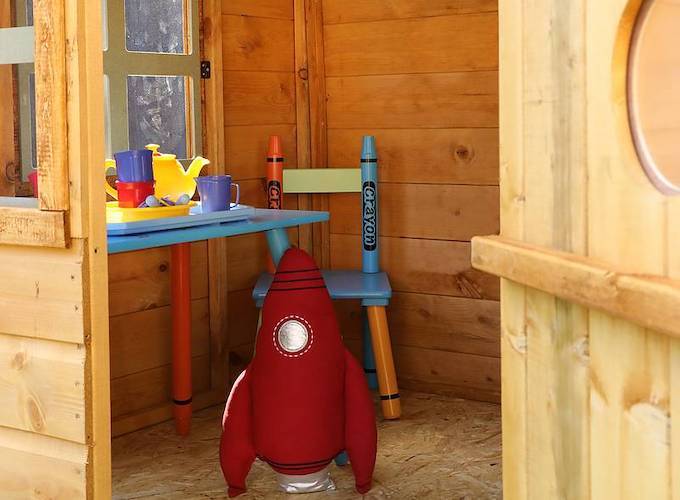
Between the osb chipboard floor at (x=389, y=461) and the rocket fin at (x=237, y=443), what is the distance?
64 millimetres

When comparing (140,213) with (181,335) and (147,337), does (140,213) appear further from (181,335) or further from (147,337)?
(147,337)

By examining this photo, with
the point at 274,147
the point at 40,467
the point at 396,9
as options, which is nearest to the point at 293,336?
the point at 40,467

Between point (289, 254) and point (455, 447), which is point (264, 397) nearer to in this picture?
point (289, 254)

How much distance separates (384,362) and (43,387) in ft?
4.47

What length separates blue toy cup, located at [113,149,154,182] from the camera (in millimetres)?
2361

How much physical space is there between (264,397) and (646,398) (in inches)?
55.5

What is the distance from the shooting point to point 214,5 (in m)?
3.18

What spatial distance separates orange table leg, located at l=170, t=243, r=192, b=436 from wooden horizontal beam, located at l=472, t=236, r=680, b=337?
1.57 m

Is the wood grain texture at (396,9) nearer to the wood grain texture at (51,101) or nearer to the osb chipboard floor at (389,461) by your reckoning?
the osb chipboard floor at (389,461)

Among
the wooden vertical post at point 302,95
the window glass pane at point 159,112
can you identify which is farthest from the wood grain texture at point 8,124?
the wooden vertical post at point 302,95

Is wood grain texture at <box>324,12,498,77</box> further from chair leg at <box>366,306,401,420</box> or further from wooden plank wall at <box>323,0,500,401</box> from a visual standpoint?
chair leg at <box>366,306,401,420</box>

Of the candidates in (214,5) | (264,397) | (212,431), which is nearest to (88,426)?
(264,397)

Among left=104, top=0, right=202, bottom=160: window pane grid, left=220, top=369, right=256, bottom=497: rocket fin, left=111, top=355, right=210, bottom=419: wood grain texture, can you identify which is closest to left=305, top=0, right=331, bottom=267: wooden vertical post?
left=104, top=0, right=202, bottom=160: window pane grid

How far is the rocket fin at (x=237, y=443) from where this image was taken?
248cm
